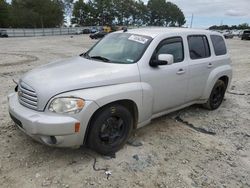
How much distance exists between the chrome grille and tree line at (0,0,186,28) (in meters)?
75.9

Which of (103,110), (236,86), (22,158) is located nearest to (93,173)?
(103,110)

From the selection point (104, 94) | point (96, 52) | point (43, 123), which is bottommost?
point (43, 123)

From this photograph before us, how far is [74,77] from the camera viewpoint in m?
3.36

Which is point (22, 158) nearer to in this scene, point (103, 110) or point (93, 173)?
point (93, 173)

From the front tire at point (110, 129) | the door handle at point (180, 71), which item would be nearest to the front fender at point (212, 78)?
the door handle at point (180, 71)

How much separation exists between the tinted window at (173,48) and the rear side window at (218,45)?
1194 millimetres

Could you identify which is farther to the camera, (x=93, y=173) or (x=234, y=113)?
(x=234, y=113)

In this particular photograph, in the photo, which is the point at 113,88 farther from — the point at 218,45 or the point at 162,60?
the point at 218,45

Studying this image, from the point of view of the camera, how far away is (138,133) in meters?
4.39

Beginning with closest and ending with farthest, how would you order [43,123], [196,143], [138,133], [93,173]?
[43,123] < [93,173] < [196,143] < [138,133]

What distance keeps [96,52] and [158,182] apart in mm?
2424

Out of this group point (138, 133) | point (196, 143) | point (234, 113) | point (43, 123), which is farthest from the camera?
point (234, 113)

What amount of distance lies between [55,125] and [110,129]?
2.82 feet

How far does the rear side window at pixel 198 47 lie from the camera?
4.77 metres
